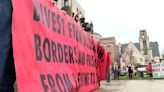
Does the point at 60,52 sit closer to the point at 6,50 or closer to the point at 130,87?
the point at 6,50

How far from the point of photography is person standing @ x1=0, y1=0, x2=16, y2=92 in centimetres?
397

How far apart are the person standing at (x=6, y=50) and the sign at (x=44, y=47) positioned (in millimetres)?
73

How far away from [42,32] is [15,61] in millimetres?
1133

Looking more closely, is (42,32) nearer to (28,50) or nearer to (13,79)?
(28,50)

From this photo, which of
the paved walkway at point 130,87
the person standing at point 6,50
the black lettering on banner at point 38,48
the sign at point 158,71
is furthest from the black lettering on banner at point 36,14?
the sign at point 158,71

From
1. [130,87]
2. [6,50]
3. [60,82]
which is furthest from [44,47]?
[130,87]

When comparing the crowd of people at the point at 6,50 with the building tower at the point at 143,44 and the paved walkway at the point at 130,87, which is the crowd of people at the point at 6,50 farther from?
the building tower at the point at 143,44

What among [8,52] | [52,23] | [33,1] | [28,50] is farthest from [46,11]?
[8,52]

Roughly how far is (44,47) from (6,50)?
109cm

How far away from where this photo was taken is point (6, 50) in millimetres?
4004

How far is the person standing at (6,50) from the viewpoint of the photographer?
397cm

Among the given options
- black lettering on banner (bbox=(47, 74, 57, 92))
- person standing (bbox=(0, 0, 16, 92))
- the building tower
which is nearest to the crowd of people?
person standing (bbox=(0, 0, 16, 92))

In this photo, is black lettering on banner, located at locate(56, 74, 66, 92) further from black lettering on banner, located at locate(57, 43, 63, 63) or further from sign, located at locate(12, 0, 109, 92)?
black lettering on banner, located at locate(57, 43, 63, 63)

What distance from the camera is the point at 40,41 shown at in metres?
4.88
